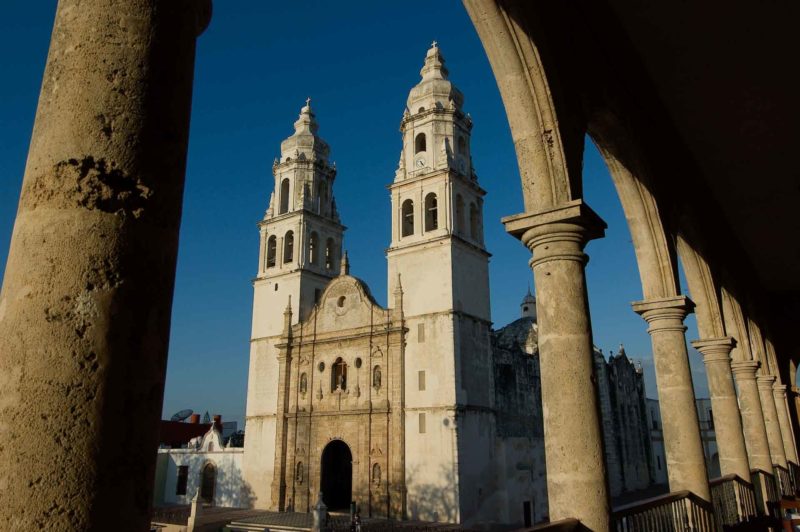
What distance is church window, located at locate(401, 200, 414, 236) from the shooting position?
2511 centimetres

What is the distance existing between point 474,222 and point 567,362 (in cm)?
2120

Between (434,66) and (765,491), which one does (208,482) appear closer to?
(434,66)

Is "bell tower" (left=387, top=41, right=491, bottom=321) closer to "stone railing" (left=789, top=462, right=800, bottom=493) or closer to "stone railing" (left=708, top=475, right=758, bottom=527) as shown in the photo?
"stone railing" (left=789, top=462, right=800, bottom=493)

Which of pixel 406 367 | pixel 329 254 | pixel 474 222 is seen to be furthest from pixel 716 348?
pixel 329 254

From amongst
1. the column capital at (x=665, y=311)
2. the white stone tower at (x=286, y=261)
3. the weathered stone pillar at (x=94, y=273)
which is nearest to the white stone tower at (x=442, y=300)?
the white stone tower at (x=286, y=261)

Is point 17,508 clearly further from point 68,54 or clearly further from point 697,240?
point 697,240

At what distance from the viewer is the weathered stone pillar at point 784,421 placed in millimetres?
13500

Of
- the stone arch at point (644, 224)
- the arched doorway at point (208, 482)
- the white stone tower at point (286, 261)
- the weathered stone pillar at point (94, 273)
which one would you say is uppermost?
the white stone tower at point (286, 261)

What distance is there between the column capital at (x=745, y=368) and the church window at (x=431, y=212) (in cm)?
1463

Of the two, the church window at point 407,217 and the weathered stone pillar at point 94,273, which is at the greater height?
the church window at point 407,217

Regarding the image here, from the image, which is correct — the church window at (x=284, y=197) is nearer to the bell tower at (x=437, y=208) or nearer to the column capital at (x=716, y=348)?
the bell tower at (x=437, y=208)

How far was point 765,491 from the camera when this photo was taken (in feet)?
32.0

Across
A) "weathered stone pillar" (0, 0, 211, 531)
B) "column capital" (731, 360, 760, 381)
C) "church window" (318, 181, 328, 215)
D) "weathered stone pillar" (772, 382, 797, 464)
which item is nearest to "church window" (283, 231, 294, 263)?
"church window" (318, 181, 328, 215)

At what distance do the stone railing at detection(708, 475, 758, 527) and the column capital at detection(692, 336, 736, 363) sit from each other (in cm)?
169
